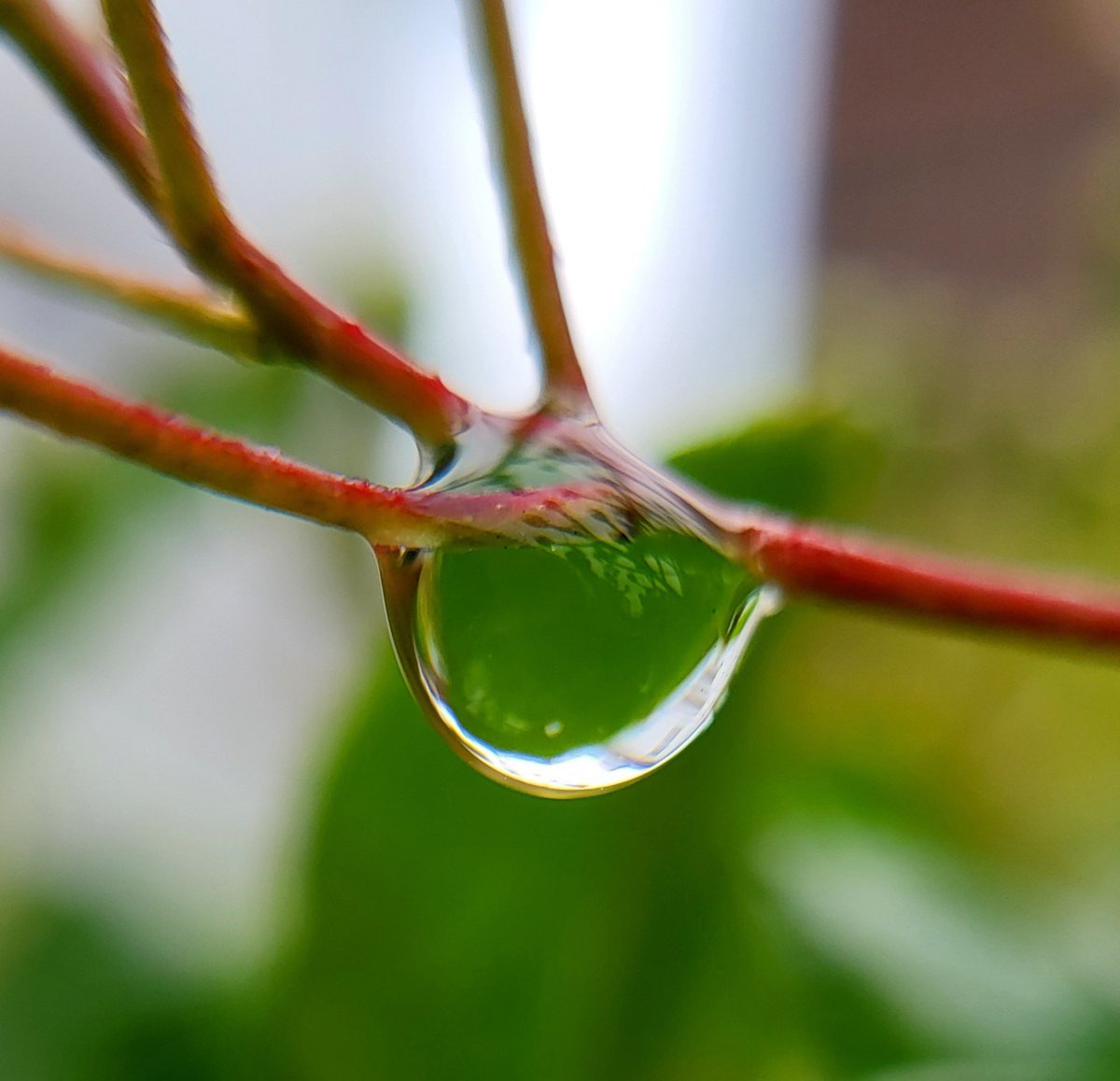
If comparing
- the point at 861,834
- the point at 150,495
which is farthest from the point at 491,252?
the point at 861,834

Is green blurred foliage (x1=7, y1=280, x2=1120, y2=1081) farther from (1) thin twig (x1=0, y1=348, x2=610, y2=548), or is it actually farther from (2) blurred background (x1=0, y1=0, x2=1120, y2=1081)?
(1) thin twig (x1=0, y1=348, x2=610, y2=548)

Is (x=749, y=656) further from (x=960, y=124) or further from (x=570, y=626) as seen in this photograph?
(x=960, y=124)

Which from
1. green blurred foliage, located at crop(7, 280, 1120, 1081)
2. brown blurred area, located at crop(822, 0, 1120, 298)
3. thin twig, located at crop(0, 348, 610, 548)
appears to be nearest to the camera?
thin twig, located at crop(0, 348, 610, 548)

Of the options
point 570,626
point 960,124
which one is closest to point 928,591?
point 570,626

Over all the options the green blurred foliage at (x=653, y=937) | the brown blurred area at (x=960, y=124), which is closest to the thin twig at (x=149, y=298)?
the green blurred foliage at (x=653, y=937)

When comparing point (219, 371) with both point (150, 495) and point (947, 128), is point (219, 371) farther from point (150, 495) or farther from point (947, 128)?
point (947, 128)

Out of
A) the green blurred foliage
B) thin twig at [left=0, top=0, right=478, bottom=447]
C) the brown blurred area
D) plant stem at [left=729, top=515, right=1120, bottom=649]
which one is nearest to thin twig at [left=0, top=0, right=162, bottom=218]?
thin twig at [left=0, top=0, right=478, bottom=447]
